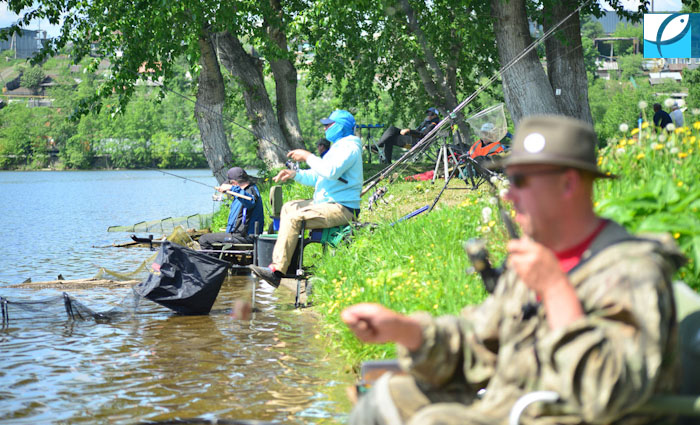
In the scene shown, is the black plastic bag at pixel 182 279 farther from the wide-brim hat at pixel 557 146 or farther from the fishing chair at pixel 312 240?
the wide-brim hat at pixel 557 146

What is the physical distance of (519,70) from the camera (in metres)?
15.0

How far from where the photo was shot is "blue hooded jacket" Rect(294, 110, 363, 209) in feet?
28.9

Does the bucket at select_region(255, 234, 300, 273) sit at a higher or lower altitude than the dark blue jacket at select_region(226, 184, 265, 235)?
lower

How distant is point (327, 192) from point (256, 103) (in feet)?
40.0

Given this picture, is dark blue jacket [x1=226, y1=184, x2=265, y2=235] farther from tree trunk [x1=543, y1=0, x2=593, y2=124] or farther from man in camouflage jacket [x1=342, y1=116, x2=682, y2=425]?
man in camouflage jacket [x1=342, y1=116, x2=682, y2=425]

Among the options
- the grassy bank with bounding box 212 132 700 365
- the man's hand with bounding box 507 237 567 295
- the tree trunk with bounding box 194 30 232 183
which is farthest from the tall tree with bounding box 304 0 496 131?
the man's hand with bounding box 507 237 567 295

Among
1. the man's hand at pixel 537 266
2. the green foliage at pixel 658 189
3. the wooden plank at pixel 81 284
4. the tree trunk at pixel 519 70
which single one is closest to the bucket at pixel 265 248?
the wooden plank at pixel 81 284

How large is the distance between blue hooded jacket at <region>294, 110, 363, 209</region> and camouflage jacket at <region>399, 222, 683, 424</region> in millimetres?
6226

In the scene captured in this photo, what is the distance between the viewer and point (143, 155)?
112 m

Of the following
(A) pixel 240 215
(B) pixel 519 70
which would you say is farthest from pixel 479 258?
(B) pixel 519 70

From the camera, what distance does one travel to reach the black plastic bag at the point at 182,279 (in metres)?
8.60

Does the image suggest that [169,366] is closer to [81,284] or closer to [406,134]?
[81,284]

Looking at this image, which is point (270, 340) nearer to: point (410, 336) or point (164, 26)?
point (410, 336)

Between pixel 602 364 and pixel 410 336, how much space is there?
0.60 metres
